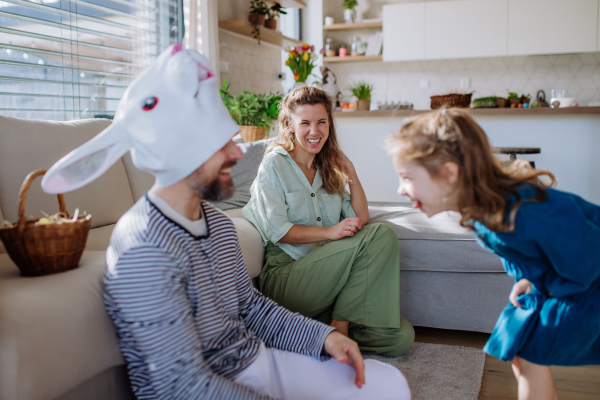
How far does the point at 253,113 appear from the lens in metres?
3.27

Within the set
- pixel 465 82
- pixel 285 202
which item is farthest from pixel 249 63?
pixel 285 202

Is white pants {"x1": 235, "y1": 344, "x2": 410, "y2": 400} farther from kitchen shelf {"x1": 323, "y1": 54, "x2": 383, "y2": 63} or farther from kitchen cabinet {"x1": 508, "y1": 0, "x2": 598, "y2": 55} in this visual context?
kitchen shelf {"x1": 323, "y1": 54, "x2": 383, "y2": 63}

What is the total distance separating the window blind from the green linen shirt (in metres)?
1.41

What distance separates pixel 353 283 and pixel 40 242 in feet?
3.39

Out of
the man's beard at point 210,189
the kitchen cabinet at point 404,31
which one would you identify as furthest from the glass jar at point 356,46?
the man's beard at point 210,189

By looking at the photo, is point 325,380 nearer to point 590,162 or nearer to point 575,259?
point 575,259

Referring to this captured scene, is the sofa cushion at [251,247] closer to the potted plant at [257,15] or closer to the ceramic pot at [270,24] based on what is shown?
the potted plant at [257,15]

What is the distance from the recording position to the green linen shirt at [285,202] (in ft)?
6.05

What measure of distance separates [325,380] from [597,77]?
17.6 ft

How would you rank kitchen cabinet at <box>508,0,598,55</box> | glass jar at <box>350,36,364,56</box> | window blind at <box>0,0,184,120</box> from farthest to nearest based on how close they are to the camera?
glass jar at <box>350,36,364,56</box>
kitchen cabinet at <box>508,0,598,55</box>
window blind at <box>0,0,184,120</box>

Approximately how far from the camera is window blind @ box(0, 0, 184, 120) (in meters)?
2.43

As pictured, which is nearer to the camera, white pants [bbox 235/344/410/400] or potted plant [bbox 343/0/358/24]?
white pants [bbox 235/344/410/400]

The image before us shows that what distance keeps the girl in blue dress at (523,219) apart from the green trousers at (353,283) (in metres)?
0.64

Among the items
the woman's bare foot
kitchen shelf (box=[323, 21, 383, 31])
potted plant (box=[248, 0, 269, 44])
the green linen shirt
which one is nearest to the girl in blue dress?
the woman's bare foot
